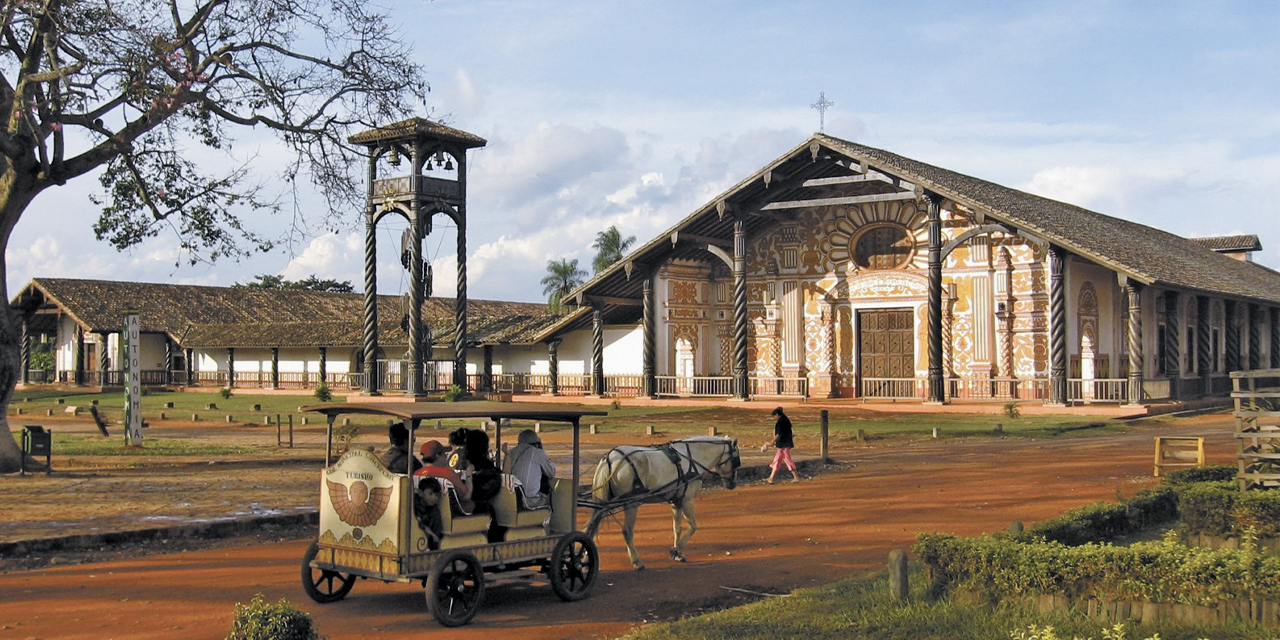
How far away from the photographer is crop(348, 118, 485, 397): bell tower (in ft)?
129

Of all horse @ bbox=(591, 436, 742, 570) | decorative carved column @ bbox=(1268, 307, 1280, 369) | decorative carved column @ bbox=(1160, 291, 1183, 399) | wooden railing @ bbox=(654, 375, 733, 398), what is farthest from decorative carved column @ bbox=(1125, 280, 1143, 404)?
horse @ bbox=(591, 436, 742, 570)

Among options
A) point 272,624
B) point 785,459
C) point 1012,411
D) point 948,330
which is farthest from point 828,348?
point 272,624

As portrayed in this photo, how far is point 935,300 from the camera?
3158cm

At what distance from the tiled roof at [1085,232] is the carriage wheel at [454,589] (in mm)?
24041

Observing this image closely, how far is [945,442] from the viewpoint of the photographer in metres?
24.1

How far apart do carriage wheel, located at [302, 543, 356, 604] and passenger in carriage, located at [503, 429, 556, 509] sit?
57.7 inches

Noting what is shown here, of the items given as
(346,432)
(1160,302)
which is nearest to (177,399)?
(346,432)

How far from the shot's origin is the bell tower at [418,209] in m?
39.2

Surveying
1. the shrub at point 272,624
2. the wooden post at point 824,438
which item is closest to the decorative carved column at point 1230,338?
the wooden post at point 824,438

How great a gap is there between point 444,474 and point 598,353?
31.1 m

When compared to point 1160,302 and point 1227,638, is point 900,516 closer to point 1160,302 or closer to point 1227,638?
point 1227,638

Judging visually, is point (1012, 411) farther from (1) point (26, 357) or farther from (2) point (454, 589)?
(1) point (26, 357)

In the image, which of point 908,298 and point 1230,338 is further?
point 1230,338

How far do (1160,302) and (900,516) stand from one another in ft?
81.0
